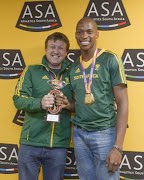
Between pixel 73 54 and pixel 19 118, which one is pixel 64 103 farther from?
pixel 19 118

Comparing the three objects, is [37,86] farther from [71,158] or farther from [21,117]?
[71,158]

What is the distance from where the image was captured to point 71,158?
7.77 feet

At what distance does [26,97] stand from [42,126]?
28cm

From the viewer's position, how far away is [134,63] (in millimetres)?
2240

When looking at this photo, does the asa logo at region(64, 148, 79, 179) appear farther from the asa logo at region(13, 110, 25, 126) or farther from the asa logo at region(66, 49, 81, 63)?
the asa logo at region(66, 49, 81, 63)

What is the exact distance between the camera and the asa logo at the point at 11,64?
8.09ft

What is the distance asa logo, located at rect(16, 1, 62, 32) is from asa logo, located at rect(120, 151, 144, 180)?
1473mm

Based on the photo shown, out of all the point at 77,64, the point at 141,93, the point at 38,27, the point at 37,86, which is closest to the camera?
the point at 77,64

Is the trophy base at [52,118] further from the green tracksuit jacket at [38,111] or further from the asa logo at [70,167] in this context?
the asa logo at [70,167]

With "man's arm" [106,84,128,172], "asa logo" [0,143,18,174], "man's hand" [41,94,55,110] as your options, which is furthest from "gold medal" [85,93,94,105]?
"asa logo" [0,143,18,174]

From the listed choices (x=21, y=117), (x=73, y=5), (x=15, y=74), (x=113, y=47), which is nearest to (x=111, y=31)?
(x=113, y=47)

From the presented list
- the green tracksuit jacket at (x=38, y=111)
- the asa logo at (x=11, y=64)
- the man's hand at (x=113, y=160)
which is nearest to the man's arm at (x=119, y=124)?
the man's hand at (x=113, y=160)

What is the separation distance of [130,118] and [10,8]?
1673 millimetres

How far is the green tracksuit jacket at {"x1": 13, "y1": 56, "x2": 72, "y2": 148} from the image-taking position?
1.95 metres
